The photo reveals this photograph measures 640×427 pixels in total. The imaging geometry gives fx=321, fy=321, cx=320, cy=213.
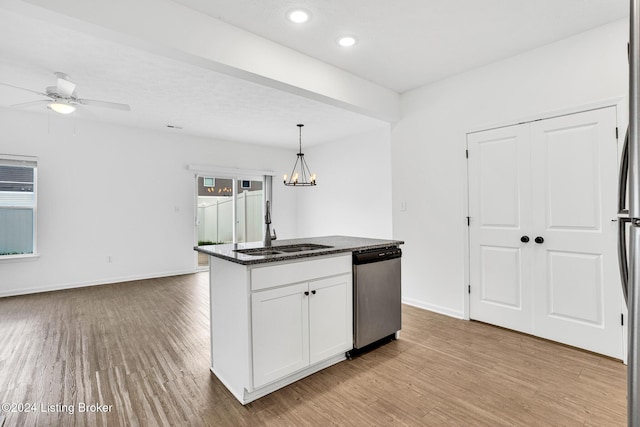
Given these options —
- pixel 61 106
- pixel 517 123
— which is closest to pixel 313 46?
pixel 517 123

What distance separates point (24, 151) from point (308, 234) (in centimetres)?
544

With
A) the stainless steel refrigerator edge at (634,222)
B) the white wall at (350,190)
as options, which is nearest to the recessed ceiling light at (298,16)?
the stainless steel refrigerator edge at (634,222)

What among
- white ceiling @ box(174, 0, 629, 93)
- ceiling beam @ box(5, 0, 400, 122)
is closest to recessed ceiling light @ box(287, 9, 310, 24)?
white ceiling @ box(174, 0, 629, 93)

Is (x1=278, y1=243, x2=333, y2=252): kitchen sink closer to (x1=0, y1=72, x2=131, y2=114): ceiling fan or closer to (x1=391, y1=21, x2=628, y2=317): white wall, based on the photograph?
(x1=391, y1=21, x2=628, y2=317): white wall

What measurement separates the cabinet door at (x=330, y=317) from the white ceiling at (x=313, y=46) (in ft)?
6.93

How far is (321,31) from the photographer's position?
277 cm

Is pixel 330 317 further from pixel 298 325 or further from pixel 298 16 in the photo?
pixel 298 16

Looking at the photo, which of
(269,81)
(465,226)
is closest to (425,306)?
(465,226)

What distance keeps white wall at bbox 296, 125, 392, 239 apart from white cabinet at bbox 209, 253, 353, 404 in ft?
12.9

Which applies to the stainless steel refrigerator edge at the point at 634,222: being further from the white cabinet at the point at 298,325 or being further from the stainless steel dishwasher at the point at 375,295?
the stainless steel dishwasher at the point at 375,295

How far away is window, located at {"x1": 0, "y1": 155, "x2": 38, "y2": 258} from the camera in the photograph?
4.89 metres

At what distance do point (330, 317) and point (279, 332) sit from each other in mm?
483

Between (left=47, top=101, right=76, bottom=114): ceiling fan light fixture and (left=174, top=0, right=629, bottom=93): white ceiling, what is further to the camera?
(left=47, top=101, right=76, bottom=114): ceiling fan light fixture

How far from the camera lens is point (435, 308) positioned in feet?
Answer: 12.7
